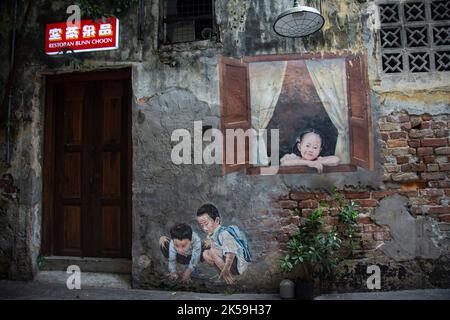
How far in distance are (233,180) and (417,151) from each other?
7.47ft

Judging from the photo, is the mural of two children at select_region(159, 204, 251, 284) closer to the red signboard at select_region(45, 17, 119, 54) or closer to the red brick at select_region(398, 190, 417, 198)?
the red brick at select_region(398, 190, 417, 198)

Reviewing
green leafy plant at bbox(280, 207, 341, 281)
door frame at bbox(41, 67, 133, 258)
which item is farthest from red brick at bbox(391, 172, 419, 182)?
door frame at bbox(41, 67, 133, 258)

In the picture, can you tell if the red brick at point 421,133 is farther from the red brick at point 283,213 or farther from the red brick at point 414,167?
the red brick at point 283,213

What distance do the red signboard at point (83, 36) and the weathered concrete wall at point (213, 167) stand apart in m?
0.12

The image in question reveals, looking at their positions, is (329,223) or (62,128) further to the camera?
(62,128)

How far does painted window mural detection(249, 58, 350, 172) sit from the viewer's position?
13.7ft

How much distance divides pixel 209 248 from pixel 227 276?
1.32 ft

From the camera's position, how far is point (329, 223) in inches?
162

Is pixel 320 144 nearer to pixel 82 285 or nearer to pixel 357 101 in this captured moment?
pixel 357 101

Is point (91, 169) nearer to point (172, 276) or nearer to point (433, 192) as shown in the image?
A: point (172, 276)

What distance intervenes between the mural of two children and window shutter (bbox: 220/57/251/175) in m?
0.68

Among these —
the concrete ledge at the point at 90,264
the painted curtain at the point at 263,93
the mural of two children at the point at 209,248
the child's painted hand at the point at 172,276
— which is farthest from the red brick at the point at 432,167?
the concrete ledge at the point at 90,264

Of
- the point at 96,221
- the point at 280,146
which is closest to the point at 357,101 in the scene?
the point at 280,146

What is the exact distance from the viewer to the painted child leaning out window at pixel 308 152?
13.7ft
